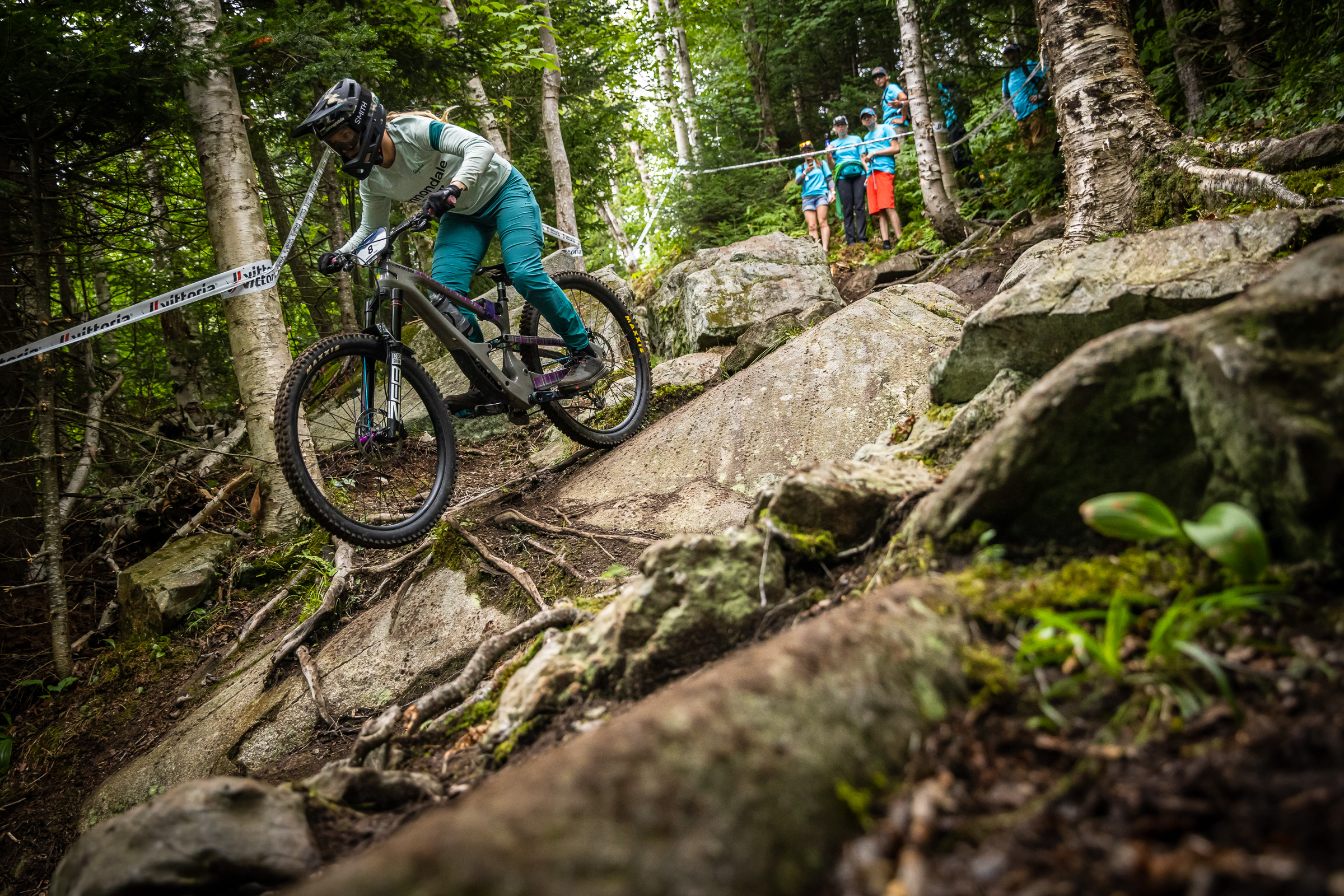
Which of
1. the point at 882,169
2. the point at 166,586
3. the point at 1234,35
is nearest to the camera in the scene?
the point at 166,586

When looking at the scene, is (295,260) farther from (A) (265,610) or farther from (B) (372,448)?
(B) (372,448)

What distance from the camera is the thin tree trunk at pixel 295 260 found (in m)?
8.65

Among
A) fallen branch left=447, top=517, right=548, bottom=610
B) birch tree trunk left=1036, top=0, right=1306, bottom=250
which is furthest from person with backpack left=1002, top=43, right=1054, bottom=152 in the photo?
fallen branch left=447, top=517, right=548, bottom=610

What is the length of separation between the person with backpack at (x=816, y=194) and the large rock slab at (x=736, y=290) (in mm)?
4439

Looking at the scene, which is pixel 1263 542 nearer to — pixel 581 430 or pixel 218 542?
pixel 581 430

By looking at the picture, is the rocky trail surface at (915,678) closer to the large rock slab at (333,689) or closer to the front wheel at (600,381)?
the large rock slab at (333,689)

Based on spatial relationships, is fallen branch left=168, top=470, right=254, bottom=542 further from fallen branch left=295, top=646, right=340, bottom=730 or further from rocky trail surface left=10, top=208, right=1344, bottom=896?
fallen branch left=295, top=646, right=340, bottom=730

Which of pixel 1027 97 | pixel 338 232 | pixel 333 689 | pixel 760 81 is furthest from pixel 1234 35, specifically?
pixel 760 81

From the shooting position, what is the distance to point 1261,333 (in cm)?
154

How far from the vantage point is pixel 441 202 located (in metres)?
3.91

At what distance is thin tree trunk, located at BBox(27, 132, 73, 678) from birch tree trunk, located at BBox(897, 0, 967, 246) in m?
8.71

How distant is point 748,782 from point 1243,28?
8.12 metres

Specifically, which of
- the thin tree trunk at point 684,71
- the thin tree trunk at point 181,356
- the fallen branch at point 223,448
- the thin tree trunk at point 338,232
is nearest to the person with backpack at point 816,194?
the thin tree trunk at point 684,71

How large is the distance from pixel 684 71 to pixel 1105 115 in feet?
41.0
